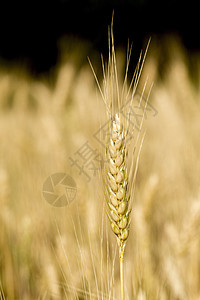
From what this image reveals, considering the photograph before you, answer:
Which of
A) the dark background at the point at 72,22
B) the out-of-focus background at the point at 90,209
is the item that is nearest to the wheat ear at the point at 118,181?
the out-of-focus background at the point at 90,209

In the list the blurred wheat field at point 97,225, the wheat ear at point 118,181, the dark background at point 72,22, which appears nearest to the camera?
the wheat ear at point 118,181

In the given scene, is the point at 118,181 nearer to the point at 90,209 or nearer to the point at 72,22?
the point at 90,209

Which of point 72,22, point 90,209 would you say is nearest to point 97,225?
point 90,209

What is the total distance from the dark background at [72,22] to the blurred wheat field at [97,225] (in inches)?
96.2

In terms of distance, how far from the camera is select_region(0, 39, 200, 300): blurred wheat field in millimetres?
573

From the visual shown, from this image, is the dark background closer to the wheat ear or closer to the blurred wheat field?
the blurred wheat field

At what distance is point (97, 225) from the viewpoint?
645mm

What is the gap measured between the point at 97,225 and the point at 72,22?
13.4 ft

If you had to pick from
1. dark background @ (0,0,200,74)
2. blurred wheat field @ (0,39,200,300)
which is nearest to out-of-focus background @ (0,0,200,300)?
A: blurred wheat field @ (0,39,200,300)

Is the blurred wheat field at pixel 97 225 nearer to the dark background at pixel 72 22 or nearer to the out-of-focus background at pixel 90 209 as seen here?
the out-of-focus background at pixel 90 209

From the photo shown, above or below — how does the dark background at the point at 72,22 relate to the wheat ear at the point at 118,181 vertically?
above

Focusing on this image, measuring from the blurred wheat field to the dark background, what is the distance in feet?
8.02

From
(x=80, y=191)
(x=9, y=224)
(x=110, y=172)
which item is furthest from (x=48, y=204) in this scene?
(x=110, y=172)

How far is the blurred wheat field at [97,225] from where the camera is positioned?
0.57 metres
